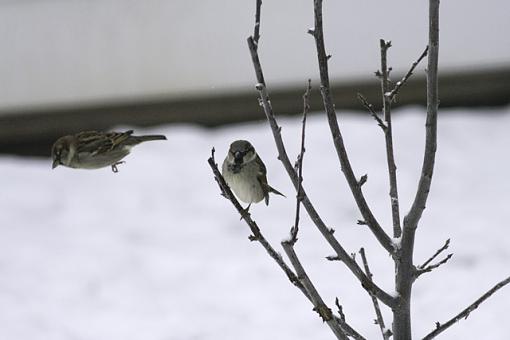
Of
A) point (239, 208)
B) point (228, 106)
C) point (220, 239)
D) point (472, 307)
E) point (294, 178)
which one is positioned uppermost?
point (228, 106)

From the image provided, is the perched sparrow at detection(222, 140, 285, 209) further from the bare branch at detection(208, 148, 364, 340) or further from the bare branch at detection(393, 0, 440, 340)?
the bare branch at detection(393, 0, 440, 340)

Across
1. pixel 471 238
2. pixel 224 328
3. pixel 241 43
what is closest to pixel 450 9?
pixel 241 43

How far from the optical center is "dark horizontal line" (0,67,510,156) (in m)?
5.60

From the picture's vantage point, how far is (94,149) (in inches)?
71.7

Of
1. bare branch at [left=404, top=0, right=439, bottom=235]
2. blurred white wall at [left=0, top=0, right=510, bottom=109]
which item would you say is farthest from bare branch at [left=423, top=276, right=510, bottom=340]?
blurred white wall at [left=0, top=0, right=510, bottom=109]

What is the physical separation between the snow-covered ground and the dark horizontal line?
4.9 inches

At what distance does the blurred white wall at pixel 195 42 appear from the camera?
17.7 ft

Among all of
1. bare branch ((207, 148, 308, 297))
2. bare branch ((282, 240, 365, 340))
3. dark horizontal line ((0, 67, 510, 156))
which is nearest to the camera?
bare branch ((207, 148, 308, 297))

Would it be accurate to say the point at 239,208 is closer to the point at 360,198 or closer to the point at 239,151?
the point at 239,151

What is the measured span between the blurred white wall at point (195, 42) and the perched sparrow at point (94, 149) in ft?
11.9

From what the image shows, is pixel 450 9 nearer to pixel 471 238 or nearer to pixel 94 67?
pixel 471 238

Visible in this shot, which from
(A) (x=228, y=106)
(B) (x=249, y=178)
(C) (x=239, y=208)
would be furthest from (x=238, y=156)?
(A) (x=228, y=106)

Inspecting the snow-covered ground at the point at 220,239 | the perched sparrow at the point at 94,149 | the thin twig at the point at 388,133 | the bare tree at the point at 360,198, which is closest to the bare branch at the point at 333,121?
the bare tree at the point at 360,198

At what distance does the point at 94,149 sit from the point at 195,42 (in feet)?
12.4
